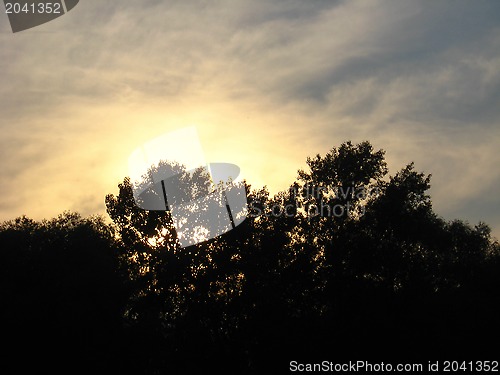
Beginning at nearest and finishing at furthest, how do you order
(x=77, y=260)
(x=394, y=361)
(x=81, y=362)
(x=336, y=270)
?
(x=81, y=362), (x=394, y=361), (x=77, y=260), (x=336, y=270)

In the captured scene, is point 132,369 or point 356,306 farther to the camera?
point 356,306

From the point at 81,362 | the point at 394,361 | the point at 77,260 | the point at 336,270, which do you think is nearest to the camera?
the point at 81,362

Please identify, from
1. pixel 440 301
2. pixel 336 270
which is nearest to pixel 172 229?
pixel 336 270

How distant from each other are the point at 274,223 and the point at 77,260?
20652mm

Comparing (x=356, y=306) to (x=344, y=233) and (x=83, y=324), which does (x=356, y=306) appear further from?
(x=83, y=324)

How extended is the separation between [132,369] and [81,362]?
4250 mm

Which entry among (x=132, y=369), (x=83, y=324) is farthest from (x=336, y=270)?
(x=83, y=324)

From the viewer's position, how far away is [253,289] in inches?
1736

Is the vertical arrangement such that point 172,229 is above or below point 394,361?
above

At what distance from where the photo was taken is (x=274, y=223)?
45562 mm

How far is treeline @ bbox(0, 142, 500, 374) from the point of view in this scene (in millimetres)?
35969

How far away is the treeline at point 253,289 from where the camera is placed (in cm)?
3597

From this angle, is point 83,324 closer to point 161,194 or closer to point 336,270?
point 161,194

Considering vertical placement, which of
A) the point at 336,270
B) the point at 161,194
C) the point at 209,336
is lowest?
the point at 209,336
